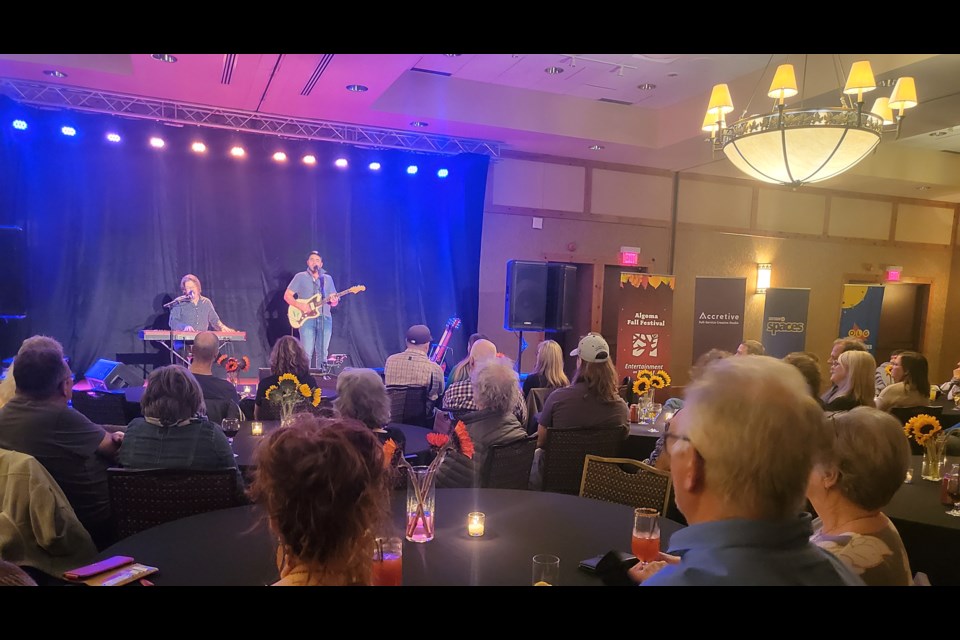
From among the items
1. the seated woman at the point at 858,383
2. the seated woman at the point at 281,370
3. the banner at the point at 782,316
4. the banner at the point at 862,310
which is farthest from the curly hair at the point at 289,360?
the banner at the point at 862,310

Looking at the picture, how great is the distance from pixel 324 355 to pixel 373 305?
887mm

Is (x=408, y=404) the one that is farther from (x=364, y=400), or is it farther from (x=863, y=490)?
(x=863, y=490)

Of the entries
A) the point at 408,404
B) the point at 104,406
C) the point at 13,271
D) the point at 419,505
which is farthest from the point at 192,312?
the point at 419,505

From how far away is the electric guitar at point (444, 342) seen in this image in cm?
732

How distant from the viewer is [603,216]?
318 inches

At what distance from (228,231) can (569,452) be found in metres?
5.19

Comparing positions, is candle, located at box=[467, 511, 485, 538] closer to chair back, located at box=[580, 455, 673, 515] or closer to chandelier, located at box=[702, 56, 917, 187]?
chair back, located at box=[580, 455, 673, 515]

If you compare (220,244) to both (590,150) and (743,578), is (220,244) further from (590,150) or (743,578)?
(743,578)

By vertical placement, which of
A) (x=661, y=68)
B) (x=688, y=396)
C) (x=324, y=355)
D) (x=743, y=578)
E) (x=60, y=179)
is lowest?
(x=324, y=355)

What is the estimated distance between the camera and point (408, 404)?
14.6ft

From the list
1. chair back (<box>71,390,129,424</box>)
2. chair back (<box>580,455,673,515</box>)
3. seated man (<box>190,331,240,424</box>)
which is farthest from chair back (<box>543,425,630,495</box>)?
chair back (<box>71,390,129,424</box>)

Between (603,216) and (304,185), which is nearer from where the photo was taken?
(304,185)
